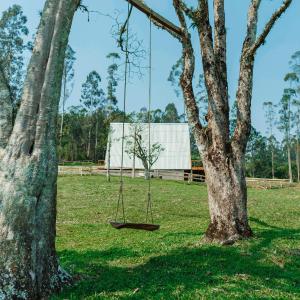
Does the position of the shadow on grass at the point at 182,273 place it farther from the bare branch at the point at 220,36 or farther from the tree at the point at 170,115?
the tree at the point at 170,115

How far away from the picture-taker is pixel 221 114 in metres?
11.0

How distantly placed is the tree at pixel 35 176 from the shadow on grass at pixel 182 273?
0.68m

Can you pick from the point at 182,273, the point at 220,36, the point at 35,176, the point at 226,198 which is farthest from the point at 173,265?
the point at 220,36

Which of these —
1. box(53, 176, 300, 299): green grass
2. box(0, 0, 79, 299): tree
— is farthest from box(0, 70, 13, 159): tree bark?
box(53, 176, 300, 299): green grass

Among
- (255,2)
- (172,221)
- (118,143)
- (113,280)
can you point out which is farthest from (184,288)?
(118,143)

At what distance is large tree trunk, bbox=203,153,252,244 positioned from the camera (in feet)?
34.0

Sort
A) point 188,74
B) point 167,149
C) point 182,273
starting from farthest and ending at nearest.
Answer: point 167,149 → point 188,74 → point 182,273

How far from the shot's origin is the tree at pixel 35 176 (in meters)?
5.97

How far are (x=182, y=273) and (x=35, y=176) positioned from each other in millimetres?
3155

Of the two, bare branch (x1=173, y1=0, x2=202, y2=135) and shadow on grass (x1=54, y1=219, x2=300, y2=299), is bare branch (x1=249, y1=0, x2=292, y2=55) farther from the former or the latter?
shadow on grass (x1=54, y1=219, x2=300, y2=299)

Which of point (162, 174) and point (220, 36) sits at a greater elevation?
point (220, 36)

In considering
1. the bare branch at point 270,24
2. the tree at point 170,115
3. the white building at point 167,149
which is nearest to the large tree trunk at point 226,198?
the bare branch at point 270,24

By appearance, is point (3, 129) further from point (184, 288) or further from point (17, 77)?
point (17, 77)

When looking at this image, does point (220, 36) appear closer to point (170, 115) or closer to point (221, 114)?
point (221, 114)
